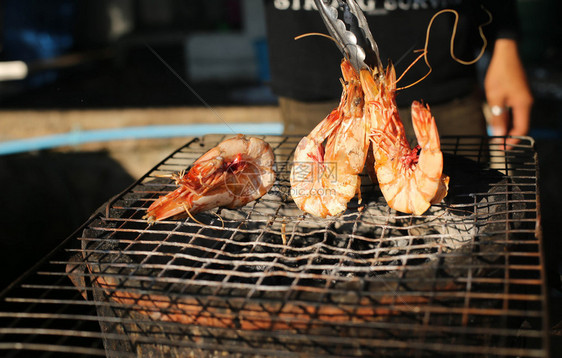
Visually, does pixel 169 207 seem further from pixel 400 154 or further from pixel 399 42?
pixel 399 42

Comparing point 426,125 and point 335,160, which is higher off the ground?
point 426,125

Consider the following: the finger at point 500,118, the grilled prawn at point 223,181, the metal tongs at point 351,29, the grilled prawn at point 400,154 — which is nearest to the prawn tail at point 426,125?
the grilled prawn at point 400,154

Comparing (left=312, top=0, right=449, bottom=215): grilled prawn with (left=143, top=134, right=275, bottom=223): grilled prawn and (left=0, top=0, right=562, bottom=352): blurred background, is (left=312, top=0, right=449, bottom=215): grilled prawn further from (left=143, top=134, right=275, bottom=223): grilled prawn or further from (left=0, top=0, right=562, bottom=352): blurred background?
(left=0, top=0, right=562, bottom=352): blurred background

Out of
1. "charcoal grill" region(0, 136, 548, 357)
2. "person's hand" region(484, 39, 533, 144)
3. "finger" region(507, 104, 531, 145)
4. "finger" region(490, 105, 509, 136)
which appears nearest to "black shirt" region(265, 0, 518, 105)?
"person's hand" region(484, 39, 533, 144)

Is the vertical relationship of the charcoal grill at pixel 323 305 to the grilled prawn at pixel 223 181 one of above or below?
below

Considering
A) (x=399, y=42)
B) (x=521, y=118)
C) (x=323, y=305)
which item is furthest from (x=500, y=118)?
(x=323, y=305)

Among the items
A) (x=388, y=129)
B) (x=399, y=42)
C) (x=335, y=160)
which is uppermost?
(x=399, y=42)

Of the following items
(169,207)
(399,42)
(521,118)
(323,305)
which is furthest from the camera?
(521,118)

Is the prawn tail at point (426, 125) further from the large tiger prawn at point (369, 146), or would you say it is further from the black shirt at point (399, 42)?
the black shirt at point (399, 42)
